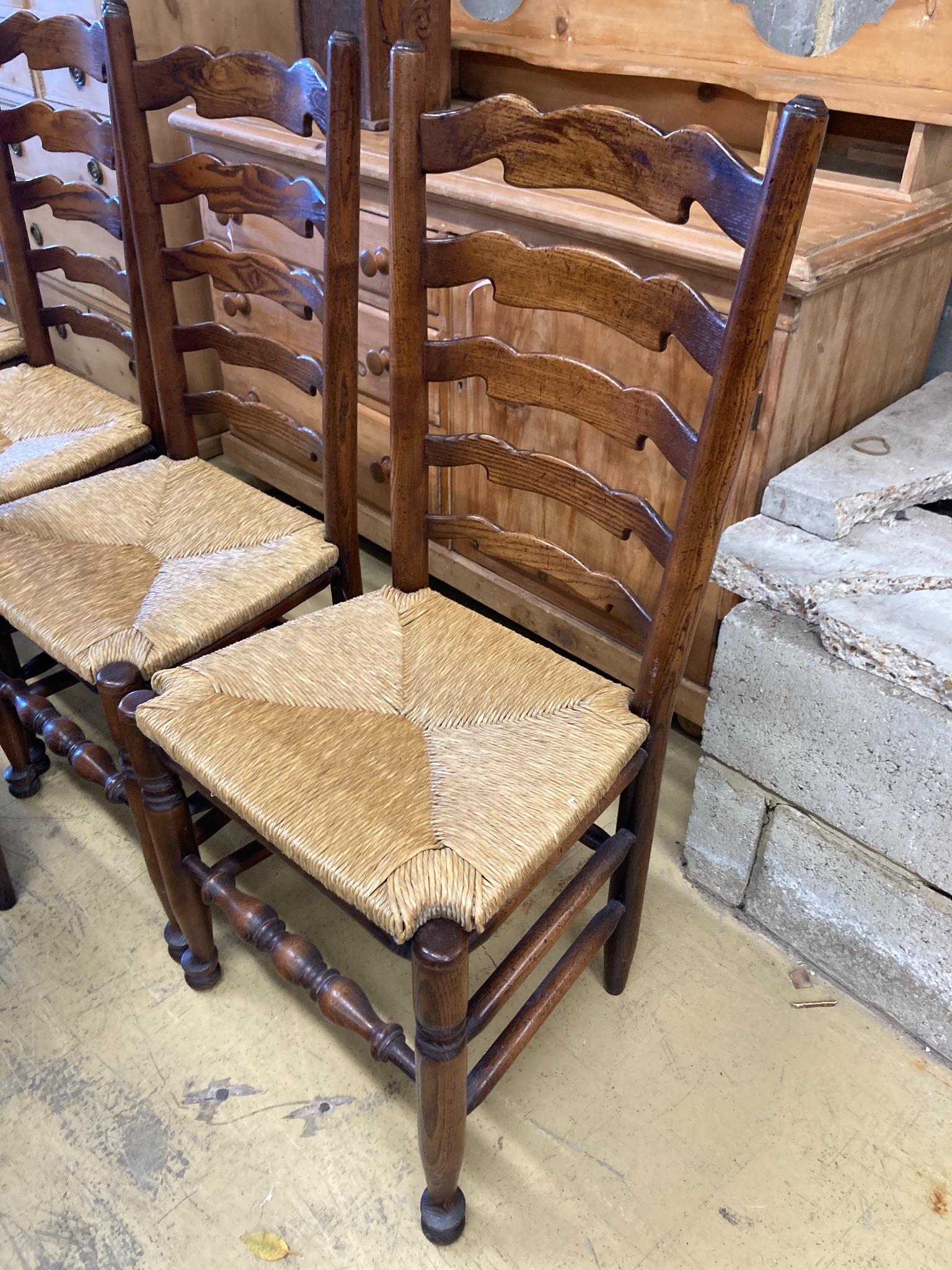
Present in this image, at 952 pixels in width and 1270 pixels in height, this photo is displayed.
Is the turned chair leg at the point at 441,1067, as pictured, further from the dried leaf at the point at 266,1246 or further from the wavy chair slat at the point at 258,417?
the wavy chair slat at the point at 258,417

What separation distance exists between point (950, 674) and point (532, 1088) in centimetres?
73

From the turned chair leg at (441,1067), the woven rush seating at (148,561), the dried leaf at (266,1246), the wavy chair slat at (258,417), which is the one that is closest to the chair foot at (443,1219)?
the turned chair leg at (441,1067)

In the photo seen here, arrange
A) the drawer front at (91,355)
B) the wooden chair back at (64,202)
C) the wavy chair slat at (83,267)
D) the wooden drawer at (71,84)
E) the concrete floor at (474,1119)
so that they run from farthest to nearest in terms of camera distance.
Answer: the drawer front at (91,355)
the wooden drawer at (71,84)
the wavy chair slat at (83,267)
the wooden chair back at (64,202)
the concrete floor at (474,1119)

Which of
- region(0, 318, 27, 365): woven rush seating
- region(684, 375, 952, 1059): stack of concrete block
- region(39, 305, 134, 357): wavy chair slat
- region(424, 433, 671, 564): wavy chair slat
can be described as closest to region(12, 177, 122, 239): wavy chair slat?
region(39, 305, 134, 357): wavy chair slat

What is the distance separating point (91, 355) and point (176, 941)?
1.85 m

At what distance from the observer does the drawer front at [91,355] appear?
246 cm

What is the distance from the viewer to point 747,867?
1.37 metres

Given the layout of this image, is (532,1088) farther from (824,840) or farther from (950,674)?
(950,674)

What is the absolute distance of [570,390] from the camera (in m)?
1.03

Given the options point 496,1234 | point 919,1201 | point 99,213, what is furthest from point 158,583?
point 919,1201

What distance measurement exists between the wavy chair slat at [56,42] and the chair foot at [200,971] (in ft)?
4.12

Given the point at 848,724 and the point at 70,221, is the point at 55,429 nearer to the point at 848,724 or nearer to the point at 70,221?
the point at 70,221

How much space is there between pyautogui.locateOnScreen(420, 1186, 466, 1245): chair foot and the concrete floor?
0.07 feet

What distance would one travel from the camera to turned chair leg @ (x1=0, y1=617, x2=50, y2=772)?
1537 mm
